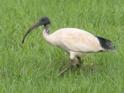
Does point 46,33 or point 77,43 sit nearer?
point 77,43

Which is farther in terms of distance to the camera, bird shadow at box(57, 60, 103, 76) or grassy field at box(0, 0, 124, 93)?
bird shadow at box(57, 60, 103, 76)

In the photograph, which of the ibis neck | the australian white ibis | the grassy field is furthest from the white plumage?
the grassy field

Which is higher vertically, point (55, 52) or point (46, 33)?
point (46, 33)

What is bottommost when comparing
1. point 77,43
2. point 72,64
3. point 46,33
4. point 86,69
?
point 86,69

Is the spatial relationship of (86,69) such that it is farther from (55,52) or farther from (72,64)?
(55,52)

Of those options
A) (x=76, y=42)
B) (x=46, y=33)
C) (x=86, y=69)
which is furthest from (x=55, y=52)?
(x=76, y=42)

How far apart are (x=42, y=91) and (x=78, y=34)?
115 cm

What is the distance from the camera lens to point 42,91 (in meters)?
6.43

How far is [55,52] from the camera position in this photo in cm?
789

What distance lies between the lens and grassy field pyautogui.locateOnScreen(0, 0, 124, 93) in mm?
6653

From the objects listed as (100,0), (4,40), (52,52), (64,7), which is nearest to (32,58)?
(52,52)

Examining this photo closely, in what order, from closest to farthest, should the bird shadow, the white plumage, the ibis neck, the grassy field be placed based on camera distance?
the grassy field → the white plumage → the bird shadow → the ibis neck

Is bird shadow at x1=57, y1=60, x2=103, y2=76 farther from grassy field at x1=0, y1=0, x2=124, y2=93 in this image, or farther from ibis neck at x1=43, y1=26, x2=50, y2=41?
ibis neck at x1=43, y1=26, x2=50, y2=41

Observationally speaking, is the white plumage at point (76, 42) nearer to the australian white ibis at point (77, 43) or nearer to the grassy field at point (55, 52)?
the australian white ibis at point (77, 43)
